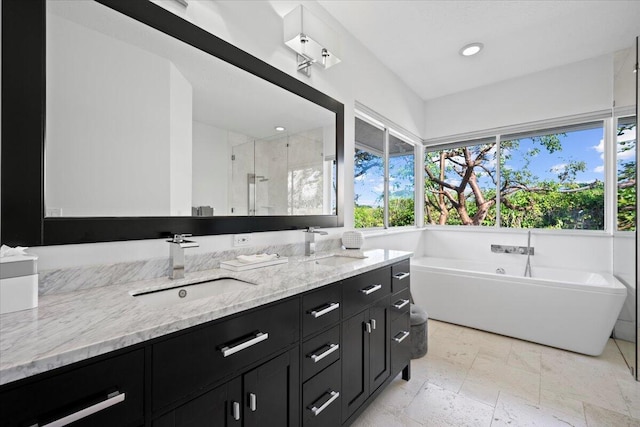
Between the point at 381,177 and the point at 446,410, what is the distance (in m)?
2.24

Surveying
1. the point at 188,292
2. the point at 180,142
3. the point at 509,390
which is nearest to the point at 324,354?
the point at 188,292

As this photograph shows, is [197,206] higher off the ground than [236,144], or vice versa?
[236,144]

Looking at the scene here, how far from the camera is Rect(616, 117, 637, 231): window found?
9.29ft

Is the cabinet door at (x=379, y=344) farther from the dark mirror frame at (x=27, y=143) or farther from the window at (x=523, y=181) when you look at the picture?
the window at (x=523, y=181)

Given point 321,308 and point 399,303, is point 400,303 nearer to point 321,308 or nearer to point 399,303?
point 399,303

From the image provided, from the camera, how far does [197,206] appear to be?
58.2 inches

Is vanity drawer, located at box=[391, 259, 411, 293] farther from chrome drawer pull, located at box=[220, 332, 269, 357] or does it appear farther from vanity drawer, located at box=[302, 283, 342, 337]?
chrome drawer pull, located at box=[220, 332, 269, 357]

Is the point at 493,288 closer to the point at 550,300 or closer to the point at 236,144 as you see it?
the point at 550,300

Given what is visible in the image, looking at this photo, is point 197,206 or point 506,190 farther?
point 506,190

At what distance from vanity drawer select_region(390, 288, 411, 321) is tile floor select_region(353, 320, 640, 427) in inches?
21.0

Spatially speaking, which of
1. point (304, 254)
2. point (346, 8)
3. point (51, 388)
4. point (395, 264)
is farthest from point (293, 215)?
point (346, 8)

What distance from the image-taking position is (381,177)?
3.35 metres

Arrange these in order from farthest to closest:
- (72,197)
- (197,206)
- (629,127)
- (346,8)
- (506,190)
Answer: (506,190) → (629,127) → (346,8) → (197,206) → (72,197)

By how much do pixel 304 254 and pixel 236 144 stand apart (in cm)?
91
